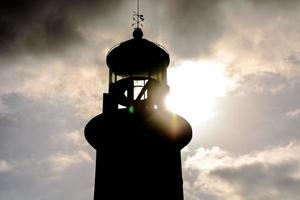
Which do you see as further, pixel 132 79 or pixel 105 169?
pixel 132 79

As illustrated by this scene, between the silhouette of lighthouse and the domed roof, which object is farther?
the domed roof

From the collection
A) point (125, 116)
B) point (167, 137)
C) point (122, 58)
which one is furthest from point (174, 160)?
point (122, 58)

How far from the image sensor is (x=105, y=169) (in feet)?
74.4

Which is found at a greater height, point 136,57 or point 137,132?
point 136,57

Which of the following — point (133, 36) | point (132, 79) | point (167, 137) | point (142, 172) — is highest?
point (133, 36)

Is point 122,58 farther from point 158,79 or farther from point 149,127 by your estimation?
point 149,127

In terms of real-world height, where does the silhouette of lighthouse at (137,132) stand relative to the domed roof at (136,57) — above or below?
below

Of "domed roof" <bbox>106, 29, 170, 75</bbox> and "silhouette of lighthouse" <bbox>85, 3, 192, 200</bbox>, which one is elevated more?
A: "domed roof" <bbox>106, 29, 170, 75</bbox>

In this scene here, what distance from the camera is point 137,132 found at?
75.3 feet

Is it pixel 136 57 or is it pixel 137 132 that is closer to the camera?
pixel 137 132

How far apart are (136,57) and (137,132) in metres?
3.44

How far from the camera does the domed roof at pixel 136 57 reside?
24531mm

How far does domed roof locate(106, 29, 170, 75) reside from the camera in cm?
2453

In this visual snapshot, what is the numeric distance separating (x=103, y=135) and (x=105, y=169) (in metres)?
1.44
